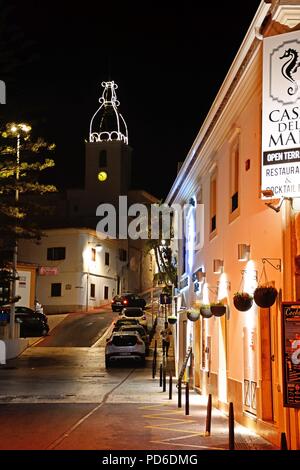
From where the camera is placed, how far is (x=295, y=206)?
9883 millimetres

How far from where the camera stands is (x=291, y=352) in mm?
9289

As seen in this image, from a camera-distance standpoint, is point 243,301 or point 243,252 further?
point 243,252

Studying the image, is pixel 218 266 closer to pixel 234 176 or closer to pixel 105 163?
pixel 234 176

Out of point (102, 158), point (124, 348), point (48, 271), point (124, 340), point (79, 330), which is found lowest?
point (124, 348)

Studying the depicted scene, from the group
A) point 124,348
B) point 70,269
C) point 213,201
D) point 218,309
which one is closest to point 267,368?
point 218,309

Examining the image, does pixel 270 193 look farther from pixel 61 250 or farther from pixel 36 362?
pixel 61 250

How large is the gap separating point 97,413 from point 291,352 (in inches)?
254

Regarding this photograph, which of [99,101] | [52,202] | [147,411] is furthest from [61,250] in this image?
[147,411]

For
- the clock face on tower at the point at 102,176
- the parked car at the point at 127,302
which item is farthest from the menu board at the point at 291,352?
the clock face on tower at the point at 102,176

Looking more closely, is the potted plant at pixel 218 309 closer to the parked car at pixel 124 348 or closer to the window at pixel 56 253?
the parked car at pixel 124 348

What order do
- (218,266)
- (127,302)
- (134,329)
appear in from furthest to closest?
(127,302)
(134,329)
(218,266)

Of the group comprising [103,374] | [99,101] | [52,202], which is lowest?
[103,374]

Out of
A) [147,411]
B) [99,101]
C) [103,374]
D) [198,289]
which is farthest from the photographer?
[99,101]
